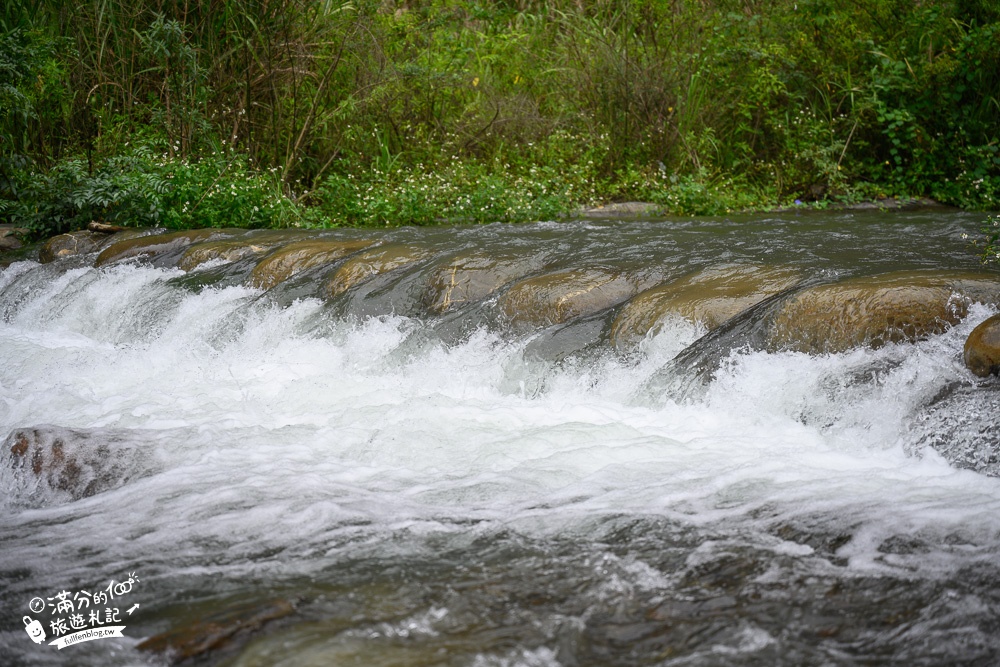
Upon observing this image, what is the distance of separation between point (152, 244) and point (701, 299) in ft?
16.0

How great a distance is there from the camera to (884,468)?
3.10m

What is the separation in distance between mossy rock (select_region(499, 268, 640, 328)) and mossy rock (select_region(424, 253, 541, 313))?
0.29 metres

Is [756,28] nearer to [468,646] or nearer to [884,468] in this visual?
[884,468]

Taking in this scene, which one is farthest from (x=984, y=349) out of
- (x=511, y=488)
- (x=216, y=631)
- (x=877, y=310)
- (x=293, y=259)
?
(x=293, y=259)

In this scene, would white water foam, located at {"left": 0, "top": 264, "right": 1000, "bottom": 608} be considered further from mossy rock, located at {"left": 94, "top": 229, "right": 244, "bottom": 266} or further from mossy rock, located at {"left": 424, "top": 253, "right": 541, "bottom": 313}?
mossy rock, located at {"left": 94, "top": 229, "right": 244, "bottom": 266}

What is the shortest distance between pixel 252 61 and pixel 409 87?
1.83 metres

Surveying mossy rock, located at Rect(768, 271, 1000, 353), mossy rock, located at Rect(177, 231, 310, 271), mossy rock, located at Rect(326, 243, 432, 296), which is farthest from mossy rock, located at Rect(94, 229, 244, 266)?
mossy rock, located at Rect(768, 271, 1000, 353)

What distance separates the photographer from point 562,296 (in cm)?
484

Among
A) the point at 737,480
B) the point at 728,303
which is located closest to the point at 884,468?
the point at 737,480

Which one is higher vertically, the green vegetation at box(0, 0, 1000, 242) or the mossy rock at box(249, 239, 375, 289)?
the green vegetation at box(0, 0, 1000, 242)

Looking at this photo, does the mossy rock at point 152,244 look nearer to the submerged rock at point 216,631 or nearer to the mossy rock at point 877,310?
the mossy rock at point 877,310

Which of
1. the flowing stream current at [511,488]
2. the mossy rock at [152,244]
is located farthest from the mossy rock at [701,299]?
the mossy rock at [152,244]

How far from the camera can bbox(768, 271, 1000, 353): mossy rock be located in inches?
145

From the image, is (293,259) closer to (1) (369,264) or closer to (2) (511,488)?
(1) (369,264)
